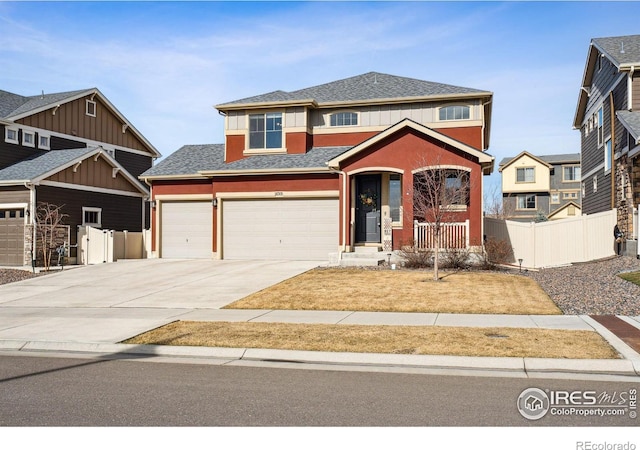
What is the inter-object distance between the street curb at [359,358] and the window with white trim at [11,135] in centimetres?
2206

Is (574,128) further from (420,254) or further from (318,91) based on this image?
(420,254)

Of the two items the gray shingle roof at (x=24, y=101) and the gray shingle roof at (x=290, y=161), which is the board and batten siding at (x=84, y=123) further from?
the gray shingle roof at (x=290, y=161)

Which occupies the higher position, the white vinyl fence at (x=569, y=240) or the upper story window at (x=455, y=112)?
the upper story window at (x=455, y=112)

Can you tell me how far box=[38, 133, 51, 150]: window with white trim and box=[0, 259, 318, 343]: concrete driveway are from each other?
410 inches

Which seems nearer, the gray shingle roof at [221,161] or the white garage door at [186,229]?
the gray shingle roof at [221,161]

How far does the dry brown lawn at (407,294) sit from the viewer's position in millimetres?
13016

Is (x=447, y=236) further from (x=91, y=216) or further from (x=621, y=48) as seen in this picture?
(x=91, y=216)

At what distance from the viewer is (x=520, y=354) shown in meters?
8.20

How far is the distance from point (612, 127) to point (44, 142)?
2800cm

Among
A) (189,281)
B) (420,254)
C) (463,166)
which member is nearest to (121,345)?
(189,281)

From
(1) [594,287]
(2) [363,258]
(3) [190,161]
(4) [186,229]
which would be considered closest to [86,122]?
(3) [190,161]

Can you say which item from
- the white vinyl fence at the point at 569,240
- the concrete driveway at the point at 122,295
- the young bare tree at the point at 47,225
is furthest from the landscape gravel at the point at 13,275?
the white vinyl fence at the point at 569,240

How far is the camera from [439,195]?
1880 centimetres

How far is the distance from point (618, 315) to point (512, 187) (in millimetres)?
53403
